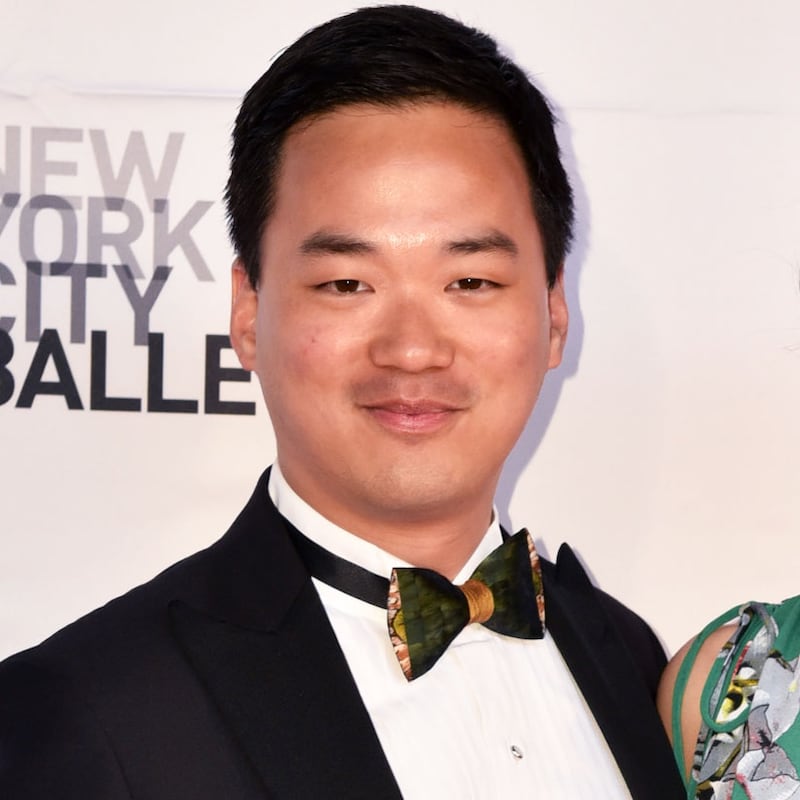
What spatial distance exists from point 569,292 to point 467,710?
33.9 inches

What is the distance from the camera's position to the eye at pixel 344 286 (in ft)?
4.72

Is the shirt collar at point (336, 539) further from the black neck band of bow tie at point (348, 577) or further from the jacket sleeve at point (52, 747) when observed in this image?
the jacket sleeve at point (52, 747)

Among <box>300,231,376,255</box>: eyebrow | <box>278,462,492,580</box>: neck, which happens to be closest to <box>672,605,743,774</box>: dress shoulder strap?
<box>278,462,492,580</box>: neck

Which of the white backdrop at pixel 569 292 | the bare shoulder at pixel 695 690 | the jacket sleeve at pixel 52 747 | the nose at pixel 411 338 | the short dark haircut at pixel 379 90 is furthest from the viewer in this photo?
the white backdrop at pixel 569 292

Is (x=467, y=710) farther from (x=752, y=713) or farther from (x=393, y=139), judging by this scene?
(x=393, y=139)

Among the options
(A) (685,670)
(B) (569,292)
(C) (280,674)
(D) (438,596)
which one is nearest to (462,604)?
(D) (438,596)

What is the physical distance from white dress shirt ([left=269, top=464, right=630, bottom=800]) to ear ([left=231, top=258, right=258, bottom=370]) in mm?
148

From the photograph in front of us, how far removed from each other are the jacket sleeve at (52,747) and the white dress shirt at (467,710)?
0.31 metres

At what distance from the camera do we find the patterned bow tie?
1.44 m

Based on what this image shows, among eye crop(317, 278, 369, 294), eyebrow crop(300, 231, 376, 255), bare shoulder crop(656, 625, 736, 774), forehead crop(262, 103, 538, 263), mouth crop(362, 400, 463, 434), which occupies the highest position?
forehead crop(262, 103, 538, 263)

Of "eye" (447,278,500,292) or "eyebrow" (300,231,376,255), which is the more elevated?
"eyebrow" (300,231,376,255)

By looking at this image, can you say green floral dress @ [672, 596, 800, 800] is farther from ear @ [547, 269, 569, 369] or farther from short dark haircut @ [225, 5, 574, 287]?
short dark haircut @ [225, 5, 574, 287]

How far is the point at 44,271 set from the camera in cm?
204

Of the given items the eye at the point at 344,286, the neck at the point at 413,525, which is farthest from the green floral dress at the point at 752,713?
the eye at the point at 344,286
